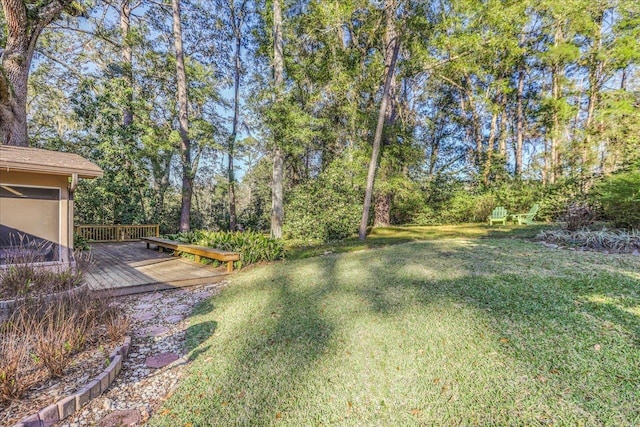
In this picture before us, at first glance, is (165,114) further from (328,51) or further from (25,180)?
(25,180)

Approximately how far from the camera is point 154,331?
3346 millimetres

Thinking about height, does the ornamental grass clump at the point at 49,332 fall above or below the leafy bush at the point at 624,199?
below

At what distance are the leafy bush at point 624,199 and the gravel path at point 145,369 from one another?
8.06m

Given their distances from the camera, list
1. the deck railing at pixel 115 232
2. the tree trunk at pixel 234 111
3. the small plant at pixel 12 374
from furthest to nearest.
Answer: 1. the tree trunk at pixel 234 111
2. the deck railing at pixel 115 232
3. the small plant at pixel 12 374

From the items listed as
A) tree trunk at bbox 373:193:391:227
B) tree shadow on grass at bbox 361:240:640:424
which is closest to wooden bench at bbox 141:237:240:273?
tree shadow on grass at bbox 361:240:640:424

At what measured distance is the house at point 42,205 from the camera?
4.56m

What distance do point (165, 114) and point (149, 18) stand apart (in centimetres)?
440

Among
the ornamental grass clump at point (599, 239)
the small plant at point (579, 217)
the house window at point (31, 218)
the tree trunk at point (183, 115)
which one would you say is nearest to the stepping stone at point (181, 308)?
the house window at point (31, 218)

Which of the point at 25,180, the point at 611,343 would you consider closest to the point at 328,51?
the point at 25,180

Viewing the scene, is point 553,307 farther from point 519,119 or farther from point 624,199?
point 519,119

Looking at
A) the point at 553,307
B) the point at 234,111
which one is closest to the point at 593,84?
the point at 553,307

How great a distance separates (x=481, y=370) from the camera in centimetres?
206

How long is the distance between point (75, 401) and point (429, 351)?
2.68 meters

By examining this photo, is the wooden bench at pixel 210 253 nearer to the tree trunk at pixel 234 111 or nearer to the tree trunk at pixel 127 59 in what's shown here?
the tree trunk at pixel 234 111
